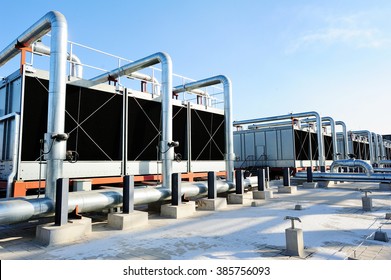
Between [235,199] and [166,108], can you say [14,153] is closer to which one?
[166,108]

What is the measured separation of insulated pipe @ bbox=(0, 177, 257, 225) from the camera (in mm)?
6273

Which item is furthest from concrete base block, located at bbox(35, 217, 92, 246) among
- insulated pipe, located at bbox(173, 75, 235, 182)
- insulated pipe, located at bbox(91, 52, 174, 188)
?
insulated pipe, located at bbox(173, 75, 235, 182)

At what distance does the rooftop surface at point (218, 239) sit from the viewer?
18.0 ft

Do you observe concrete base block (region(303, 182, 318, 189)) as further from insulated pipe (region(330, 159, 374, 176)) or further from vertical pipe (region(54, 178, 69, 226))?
vertical pipe (region(54, 178, 69, 226))

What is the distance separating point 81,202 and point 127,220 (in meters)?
1.33

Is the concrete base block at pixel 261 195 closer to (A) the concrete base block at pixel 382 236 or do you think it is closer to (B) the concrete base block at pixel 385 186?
(A) the concrete base block at pixel 382 236

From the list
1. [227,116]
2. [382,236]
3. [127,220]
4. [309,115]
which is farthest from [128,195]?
[309,115]

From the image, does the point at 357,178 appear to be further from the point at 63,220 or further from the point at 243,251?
the point at 63,220

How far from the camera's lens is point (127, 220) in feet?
25.4

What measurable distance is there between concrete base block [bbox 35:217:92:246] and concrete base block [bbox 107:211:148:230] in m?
0.98

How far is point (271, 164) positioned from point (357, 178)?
9.74 metres

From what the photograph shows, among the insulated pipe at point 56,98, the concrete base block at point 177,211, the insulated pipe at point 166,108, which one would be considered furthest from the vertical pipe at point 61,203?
the insulated pipe at point 166,108
